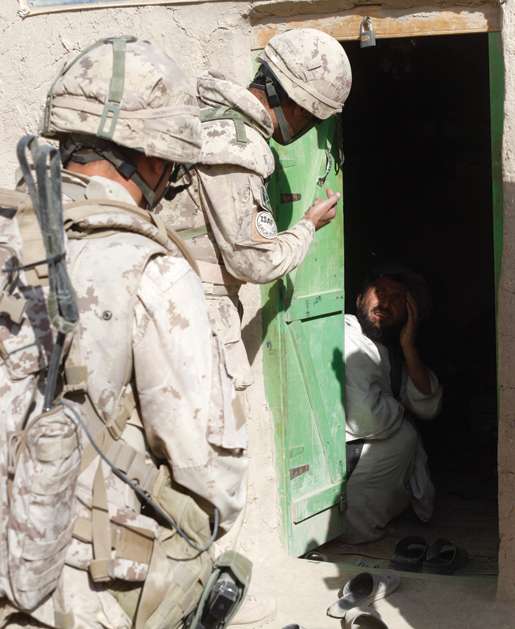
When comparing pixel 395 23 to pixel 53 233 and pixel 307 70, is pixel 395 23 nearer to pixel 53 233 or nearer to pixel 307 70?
pixel 307 70

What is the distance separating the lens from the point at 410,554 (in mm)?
4758

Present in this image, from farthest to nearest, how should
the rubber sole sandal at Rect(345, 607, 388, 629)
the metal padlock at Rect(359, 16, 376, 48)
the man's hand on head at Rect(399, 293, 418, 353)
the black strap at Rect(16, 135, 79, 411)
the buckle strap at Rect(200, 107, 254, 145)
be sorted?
1. the man's hand on head at Rect(399, 293, 418, 353)
2. the metal padlock at Rect(359, 16, 376, 48)
3. the rubber sole sandal at Rect(345, 607, 388, 629)
4. the buckle strap at Rect(200, 107, 254, 145)
5. the black strap at Rect(16, 135, 79, 411)

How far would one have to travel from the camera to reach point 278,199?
14.7 ft

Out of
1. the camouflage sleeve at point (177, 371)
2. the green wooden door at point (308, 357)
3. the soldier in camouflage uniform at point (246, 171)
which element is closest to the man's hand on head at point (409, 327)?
the green wooden door at point (308, 357)

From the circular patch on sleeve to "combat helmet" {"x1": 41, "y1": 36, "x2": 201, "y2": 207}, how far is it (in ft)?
4.51

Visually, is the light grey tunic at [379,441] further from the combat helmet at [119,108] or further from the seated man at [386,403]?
the combat helmet at [119,108]

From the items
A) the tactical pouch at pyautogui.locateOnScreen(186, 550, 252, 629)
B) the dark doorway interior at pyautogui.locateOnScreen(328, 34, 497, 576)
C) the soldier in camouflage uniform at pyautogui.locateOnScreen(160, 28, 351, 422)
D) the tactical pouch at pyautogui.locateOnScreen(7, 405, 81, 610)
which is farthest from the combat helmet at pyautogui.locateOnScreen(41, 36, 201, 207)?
the dark doorway interior at pyautogui.locateOnScreen(328, 34, 497, 576)

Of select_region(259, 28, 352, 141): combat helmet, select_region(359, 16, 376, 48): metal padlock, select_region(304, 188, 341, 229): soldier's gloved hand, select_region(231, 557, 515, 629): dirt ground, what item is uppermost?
select_region(359, 16, 376, 48): metal padlock

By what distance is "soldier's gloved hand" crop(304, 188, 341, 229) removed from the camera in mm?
4059

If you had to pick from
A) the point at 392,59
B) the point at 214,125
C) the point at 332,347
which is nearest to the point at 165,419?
the point at 214,125

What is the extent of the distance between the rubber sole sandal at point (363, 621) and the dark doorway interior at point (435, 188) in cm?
299

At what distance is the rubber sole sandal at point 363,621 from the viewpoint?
3941mm

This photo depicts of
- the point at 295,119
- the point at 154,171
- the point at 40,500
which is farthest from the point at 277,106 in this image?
the point at 40,500

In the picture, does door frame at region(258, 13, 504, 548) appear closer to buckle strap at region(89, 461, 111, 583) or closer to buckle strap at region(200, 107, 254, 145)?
buckle strap at region(200, 107, 254, 145)
